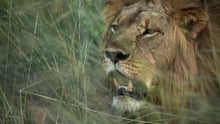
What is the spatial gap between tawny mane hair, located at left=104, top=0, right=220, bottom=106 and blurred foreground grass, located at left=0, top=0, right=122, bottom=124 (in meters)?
0.54

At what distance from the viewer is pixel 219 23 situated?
4.48m

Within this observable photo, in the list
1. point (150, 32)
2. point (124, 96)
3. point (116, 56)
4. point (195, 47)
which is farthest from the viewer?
point (195, 47)

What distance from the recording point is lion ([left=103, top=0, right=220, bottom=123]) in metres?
4.17

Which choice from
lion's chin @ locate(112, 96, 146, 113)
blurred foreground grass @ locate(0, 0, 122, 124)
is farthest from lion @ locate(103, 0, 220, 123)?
blurred foreground grass @ locate(0, 0, 122, 124)

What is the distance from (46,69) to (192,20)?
1.02m

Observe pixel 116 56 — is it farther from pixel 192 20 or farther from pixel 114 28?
pixel 192 20

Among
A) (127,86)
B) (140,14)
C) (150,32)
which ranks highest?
(140,14)

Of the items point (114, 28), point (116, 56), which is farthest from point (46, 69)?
point (116, 56)

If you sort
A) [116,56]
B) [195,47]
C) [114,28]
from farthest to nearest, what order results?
1. [114,28]
2. [195,47]
3. [116,56]

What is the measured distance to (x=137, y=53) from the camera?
421 centimetres

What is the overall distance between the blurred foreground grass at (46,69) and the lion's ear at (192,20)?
0.65 m

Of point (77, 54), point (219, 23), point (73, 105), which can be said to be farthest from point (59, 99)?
point (219, 23)

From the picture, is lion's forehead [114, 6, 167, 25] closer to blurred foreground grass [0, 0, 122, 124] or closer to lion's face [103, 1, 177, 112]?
lion's face [103, 1, 177, 112]

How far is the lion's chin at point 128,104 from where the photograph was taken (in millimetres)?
4203
